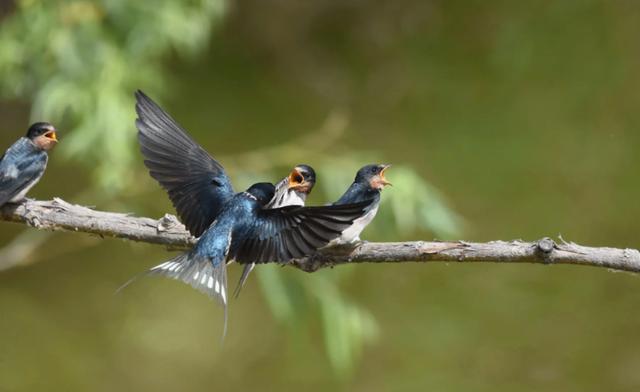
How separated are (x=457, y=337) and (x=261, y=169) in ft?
7.74

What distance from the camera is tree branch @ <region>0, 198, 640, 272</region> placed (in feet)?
8.75

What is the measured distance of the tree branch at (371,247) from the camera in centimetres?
267

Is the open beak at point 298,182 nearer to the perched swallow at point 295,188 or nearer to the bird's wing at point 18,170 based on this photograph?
the perched swallow at point 295,188

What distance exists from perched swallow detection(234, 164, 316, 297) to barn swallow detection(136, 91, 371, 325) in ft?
0.20

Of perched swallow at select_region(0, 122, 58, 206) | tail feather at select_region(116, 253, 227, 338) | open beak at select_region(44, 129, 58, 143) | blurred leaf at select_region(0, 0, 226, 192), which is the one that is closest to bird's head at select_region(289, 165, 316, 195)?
tail feather at select_region(116, 253, 227, 338)

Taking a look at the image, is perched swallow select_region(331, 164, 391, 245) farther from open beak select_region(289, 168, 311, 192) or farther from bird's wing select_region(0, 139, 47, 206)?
bird's wing select_region(0, 139, 47, 206)

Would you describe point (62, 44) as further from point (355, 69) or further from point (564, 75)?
point (564, 75)

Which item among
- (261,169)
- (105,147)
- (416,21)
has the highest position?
(416,21)

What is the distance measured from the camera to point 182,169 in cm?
299

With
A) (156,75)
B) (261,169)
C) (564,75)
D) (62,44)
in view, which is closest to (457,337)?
(564,75)

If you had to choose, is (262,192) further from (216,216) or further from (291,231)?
(291,231)

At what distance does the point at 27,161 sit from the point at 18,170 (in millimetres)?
108

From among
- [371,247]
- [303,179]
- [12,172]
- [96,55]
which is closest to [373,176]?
[303,179]

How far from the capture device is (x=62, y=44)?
5004 mm
